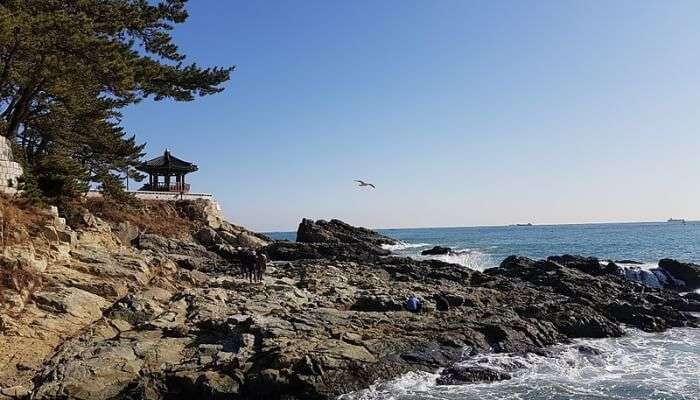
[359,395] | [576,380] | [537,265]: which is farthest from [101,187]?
[537,265]

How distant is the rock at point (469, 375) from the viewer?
46.2ft

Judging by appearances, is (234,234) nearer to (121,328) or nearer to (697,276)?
(121,328)

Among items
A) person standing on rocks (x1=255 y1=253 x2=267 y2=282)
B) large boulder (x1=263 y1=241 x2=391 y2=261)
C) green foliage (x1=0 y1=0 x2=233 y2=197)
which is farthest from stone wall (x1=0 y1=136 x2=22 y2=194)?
large boulder (x1=263 y1=241 x2=391 y2=261)

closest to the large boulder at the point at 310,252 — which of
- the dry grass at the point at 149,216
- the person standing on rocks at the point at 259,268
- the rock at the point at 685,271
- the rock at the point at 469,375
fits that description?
the dry grass at the point at 149,216

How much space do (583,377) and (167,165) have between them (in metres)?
41.6

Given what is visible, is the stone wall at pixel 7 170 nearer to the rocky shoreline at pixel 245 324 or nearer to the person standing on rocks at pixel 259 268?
the rocky shoreline at pixel 245 324

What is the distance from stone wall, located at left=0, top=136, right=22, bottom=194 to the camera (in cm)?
2008

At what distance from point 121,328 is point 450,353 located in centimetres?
948

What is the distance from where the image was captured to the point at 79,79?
837 inches

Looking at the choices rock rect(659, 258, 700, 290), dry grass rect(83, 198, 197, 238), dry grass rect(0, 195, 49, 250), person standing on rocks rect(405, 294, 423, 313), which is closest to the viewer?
dry grass rect(0, 195, 49, 250)

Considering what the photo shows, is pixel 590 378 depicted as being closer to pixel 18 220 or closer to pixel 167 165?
pixel 18 220

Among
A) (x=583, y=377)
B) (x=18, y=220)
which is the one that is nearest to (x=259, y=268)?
(x=18, y=220)

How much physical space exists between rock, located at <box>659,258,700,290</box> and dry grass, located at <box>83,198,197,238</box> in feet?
114

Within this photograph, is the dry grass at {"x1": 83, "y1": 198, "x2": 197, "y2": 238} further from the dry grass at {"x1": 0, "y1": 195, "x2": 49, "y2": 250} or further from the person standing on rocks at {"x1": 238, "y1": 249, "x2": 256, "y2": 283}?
the dry grass at {"x1": 0, "y1": 195, "x2": 49, "y2": 250}
